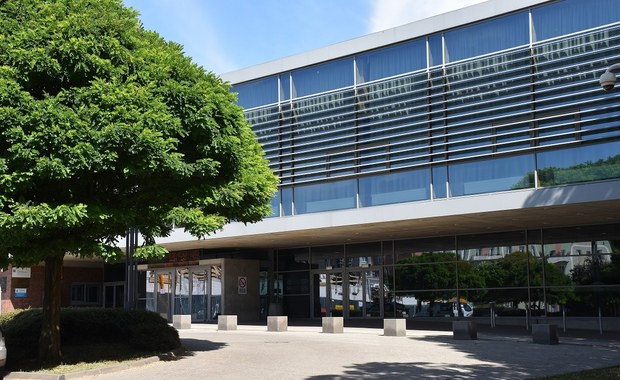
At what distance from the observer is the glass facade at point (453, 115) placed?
20406 mm

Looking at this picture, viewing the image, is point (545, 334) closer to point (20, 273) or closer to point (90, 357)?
point (90, 357)

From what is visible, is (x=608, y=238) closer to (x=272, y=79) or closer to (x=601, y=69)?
(x=601, y=69)

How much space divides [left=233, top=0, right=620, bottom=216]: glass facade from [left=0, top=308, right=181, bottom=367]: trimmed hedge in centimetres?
1019

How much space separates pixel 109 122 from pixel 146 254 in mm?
9167

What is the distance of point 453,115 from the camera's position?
74.8ft

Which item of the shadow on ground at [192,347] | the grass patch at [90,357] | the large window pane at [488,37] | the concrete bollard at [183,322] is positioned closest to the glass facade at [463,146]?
the large window pane at [488,37]

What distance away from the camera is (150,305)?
36.3 meters

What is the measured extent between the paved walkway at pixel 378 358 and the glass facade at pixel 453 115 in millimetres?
5350

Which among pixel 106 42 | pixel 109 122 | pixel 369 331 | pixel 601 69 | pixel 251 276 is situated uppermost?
pixel 601 69

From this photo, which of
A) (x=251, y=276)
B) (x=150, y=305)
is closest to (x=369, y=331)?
(x=251, y=276)

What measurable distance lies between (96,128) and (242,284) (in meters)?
21.7

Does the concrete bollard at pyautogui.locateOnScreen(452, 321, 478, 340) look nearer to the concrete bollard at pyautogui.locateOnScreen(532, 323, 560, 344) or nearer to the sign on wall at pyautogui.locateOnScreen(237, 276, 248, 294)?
the concrete bollard at pyautogui.locateOnScreen(532, 323, 560, 344)

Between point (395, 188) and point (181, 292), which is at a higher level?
point (395, 188)

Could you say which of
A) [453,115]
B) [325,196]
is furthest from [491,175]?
[325,196]
